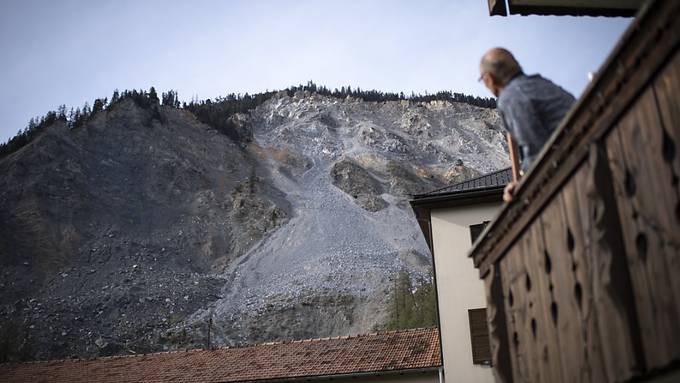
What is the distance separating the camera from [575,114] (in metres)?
3.40

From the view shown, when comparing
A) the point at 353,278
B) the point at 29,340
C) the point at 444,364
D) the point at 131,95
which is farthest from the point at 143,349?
the point at 131,95

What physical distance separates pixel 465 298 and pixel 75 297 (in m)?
40.0

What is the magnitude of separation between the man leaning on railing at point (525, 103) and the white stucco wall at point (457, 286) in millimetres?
13477

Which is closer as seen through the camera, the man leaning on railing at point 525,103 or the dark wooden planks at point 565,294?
the dark wooden planks at point 565,294

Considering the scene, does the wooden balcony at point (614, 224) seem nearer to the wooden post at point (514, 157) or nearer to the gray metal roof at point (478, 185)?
the wooden post at point (514, 157)

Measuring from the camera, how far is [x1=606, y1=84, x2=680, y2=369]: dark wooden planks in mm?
2752

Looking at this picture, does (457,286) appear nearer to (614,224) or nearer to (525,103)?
(525,103)

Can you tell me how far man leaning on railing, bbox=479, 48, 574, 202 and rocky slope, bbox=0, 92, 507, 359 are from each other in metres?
41.8

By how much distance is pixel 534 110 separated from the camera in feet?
13.7

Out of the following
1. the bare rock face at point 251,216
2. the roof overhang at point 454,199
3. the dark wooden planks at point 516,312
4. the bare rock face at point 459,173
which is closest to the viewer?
the dark wooden planks at point 516,312

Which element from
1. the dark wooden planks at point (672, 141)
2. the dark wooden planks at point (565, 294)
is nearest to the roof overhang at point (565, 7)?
the dark wooden planks at point (565, 294)

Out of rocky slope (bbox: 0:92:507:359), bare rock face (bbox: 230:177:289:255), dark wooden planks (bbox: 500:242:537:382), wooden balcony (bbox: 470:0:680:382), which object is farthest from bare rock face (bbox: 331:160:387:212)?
wooden balcony (bbox: 470:0:680:382)

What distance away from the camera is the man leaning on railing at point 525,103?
4148 mm

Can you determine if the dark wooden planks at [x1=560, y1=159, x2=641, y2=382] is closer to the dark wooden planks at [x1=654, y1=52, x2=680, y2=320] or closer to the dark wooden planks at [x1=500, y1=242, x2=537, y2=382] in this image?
the dark wooden planks at [x1=654, y1=52, x2=680, y2=320]
